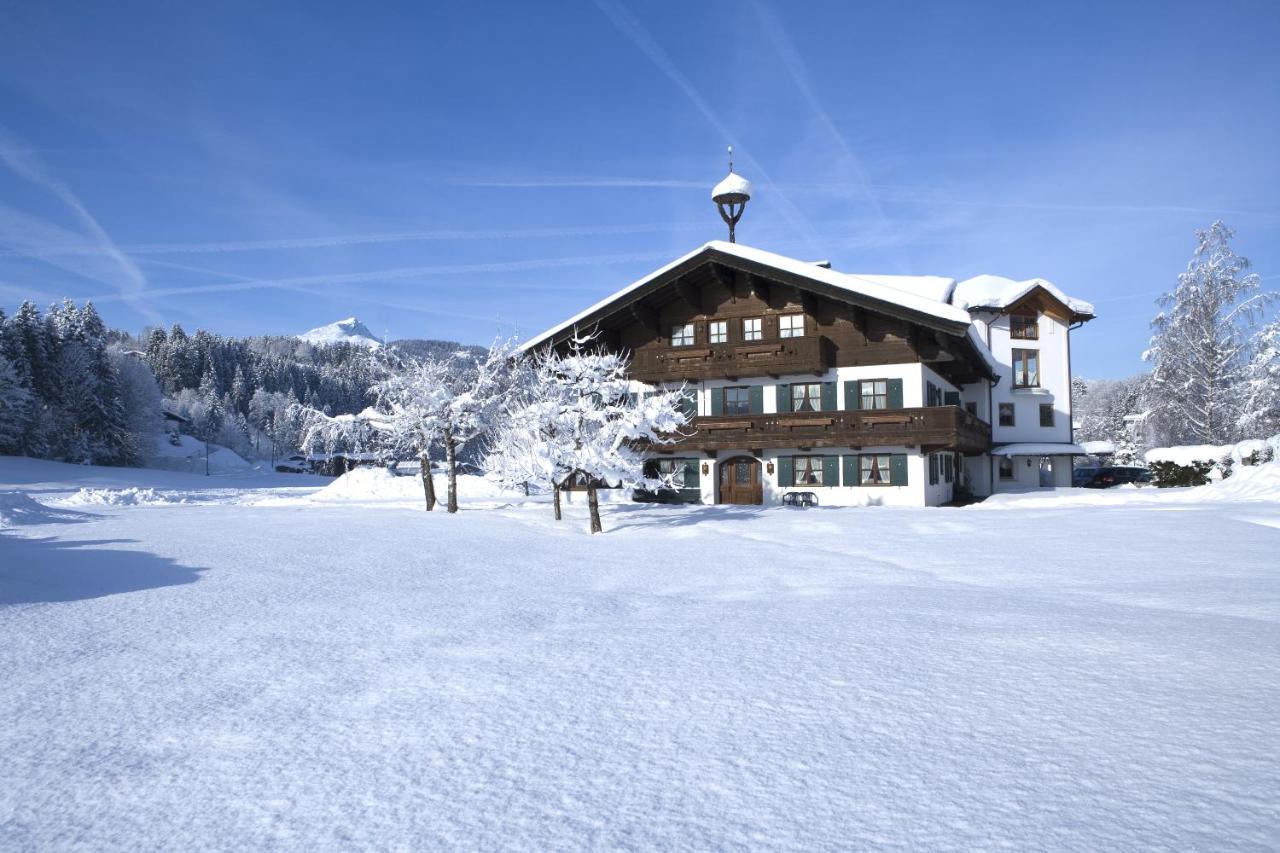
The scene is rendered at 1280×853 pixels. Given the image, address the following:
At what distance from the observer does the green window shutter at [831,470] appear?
30625 mm

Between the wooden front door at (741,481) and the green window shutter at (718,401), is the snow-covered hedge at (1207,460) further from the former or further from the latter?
the green window shutter at (718,401)

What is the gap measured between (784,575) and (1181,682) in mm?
6634

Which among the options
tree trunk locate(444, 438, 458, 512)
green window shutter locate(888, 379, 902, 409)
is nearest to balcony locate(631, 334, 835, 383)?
green window shutter locate(888, 379, 902, 409)

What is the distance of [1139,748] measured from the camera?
4.57 metres

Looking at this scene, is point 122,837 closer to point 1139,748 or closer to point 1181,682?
point 1139,748

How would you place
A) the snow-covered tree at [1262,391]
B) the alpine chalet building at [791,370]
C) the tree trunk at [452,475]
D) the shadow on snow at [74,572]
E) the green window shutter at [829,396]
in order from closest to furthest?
the shadow on snow at [74,572] < the tree trunk at [452,475] < the alpine chalet building at [791,370] < the green window shutter at [829,396] < the snow-covered tree at [1262,391]

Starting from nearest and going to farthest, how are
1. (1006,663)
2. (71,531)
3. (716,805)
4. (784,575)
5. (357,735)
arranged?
1. (716,805)
2. (357,735)
3. (1006,663)
4. (784,575)
5. (71,531)

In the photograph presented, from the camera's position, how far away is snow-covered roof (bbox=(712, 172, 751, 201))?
111 ft

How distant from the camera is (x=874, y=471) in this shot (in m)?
30.4

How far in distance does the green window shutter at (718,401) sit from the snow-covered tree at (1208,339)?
92.1 ft

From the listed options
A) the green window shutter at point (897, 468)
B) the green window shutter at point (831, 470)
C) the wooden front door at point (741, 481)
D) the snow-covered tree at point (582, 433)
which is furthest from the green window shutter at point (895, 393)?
the snow-covered tree at point (582, 433)

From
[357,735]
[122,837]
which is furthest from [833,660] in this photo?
[122,837]

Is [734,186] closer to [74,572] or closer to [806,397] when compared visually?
[806,397]

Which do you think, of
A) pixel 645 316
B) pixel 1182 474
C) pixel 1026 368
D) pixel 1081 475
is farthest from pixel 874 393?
pixel 1081 475
